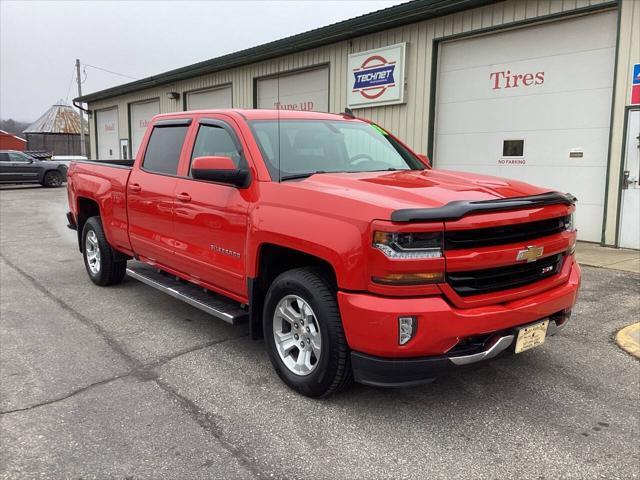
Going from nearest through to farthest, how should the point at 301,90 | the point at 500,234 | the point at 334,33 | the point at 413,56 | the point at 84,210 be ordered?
the point at 500,234, the point at 84,210, the point at 413,56, the point at 334,33, the point at 301,90

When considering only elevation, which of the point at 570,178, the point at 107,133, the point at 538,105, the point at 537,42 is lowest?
the point at 570,178

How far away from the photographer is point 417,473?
278 centimetres

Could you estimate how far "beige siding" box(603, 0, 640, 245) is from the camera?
8.31 m

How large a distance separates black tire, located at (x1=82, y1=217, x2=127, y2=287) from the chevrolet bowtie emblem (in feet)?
15.3

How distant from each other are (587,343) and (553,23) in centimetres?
686

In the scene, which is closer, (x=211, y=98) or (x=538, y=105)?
(x=538, y=105)

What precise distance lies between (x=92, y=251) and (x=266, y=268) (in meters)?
3.75

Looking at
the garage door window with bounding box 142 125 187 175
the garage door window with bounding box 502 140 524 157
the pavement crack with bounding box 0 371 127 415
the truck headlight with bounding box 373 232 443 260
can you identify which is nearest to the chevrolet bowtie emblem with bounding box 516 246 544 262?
the truck headlight with bounding box 373 232 443 260

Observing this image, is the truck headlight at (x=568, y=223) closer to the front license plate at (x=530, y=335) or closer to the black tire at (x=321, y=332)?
the front license plate at (x=530, y=335)

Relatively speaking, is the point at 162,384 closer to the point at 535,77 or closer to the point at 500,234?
the point at 500,234

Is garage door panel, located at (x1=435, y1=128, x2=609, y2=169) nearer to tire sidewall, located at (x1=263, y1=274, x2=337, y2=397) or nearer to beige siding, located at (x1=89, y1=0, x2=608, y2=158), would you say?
beige siding, located at (x1=89, y1=0, x2=608, y2=158)

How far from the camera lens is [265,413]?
3398 millimetres

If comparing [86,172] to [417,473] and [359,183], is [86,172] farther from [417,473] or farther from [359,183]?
[417,473]

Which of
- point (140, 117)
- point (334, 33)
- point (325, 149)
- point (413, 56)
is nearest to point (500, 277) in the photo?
point (325, 149)
